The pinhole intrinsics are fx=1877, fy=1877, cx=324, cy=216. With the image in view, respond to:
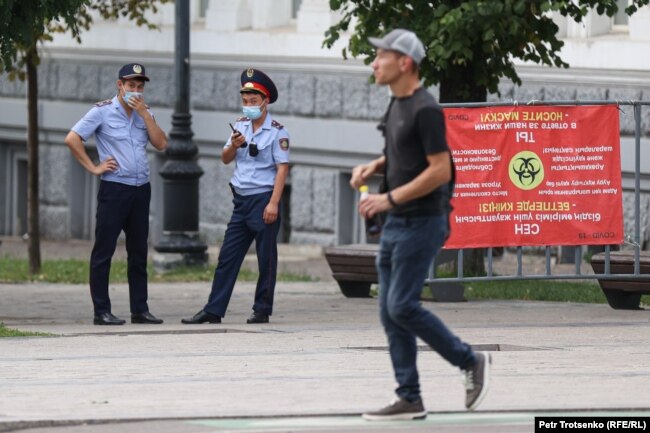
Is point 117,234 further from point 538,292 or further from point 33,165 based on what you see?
point 33,165

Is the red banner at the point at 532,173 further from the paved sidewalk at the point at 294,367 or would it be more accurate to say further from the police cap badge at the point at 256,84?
the police cap badge at the point at 256,84

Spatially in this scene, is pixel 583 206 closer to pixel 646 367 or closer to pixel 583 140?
pixel 583 140

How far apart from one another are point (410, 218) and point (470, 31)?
6.96 meters

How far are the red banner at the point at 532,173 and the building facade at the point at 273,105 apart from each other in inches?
179

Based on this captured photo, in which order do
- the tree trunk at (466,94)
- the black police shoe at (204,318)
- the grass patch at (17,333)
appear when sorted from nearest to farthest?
the grass patch at (17,333) → the black police shoe at (204,318) → the tree trunk at (466,94)

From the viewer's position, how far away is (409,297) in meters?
8.26

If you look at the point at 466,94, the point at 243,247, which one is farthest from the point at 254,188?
the point at 466,94

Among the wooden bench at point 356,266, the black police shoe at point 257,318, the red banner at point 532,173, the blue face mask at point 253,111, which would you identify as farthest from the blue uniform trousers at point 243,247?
the wooden bench at point 356,266

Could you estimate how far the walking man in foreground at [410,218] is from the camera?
26.9 feet

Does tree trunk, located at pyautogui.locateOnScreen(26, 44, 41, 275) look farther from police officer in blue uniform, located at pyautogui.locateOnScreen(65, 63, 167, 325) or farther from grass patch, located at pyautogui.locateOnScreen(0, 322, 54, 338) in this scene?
grass patch, located at pyautogui.locateOnScreen(0, 322, 54, 338)

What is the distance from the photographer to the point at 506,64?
1623cm

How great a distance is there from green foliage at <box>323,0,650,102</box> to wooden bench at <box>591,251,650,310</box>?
1959 millimetres

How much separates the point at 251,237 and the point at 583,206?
261cm

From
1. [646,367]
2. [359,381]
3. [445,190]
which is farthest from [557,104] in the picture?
[445,190]
